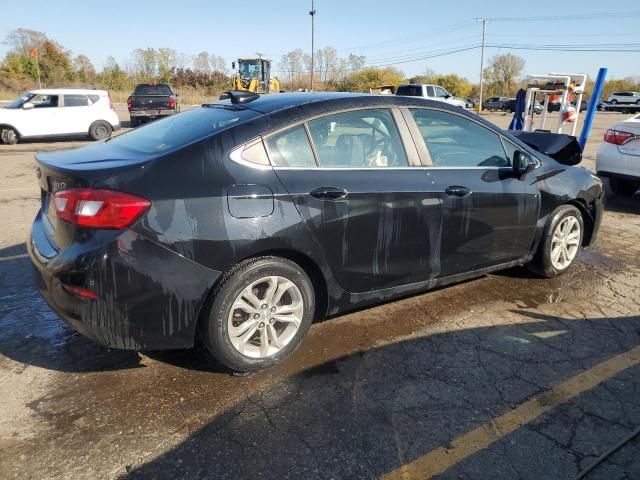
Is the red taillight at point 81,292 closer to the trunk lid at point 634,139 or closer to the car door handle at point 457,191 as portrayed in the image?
the car door handle at point 457,191

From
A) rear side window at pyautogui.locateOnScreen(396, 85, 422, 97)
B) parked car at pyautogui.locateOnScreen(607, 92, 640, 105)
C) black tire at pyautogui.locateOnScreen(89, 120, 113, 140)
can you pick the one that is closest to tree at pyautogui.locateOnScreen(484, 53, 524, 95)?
parked car at pyautogui.locateOnScreen(607, 92, 640, 105)

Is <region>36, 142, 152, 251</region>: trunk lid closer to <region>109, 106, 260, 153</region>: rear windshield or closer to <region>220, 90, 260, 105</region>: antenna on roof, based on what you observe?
<region>109, 106, 260, 153</region>: rear windshield

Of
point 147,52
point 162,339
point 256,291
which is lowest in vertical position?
point 162,339

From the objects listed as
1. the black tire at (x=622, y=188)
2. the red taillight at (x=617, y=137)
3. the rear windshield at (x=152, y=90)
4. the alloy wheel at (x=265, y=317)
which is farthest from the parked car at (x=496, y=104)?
the alloy wheel at (x=265, y=317)

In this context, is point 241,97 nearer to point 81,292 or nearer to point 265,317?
point 265,317

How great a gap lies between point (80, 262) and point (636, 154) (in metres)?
7.43

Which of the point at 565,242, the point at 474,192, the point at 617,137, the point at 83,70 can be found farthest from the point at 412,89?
the point at 83,70

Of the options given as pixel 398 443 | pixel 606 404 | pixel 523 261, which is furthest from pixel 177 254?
pixel 523 261

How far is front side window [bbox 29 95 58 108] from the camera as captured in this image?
15391mm

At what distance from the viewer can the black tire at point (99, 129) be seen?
52.5 feet

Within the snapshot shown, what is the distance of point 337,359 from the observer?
10.7ft

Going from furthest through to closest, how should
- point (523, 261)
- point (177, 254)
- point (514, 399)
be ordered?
1. point (523, 261)
2. point (514, 399)
3. point (177, 254)

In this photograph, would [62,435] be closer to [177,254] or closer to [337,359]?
[177,254]

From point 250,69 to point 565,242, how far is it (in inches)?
1093
